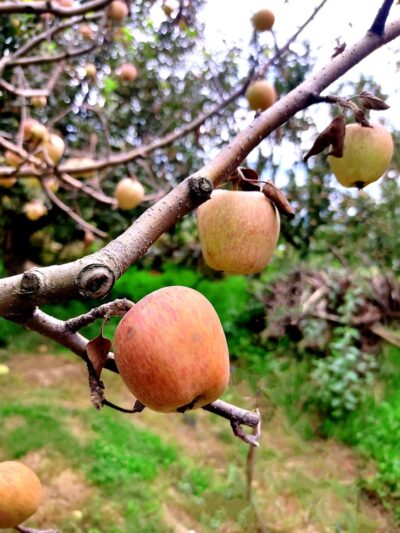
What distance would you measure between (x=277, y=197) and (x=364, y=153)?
0.25m

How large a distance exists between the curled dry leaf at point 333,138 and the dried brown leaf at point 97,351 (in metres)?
0.39

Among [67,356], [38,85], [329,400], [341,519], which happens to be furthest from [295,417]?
[38,85]

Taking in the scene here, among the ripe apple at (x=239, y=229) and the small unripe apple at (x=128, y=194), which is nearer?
the ripe apple at (x=239, y=229)

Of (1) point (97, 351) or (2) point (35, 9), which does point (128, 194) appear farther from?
(1) point (97, 351)

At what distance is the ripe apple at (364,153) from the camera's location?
0.95 meters

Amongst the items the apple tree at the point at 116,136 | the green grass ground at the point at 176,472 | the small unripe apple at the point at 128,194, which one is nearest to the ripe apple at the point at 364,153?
the apple tree at the point at 116,136

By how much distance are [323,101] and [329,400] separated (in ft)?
8.77

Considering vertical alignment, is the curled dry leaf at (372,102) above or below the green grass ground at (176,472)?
above

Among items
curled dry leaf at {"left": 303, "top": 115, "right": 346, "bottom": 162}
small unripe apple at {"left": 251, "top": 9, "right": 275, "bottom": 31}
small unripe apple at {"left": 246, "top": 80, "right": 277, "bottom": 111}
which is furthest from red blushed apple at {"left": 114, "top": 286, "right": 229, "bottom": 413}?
small unripe apple at {"left": 251, "top": 9, "right": 275, "bottom": 31}

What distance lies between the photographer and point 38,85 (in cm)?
449

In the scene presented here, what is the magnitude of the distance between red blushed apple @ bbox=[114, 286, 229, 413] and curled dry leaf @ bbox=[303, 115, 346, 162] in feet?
0.96

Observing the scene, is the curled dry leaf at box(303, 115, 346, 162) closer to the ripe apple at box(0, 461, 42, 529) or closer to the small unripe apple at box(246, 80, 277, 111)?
the ripe apple at box(0, 461, 42, 529)

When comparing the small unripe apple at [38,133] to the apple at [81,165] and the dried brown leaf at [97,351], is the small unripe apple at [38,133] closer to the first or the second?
the apple at [81,165]

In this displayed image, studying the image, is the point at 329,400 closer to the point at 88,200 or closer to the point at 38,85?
the point at 88,200
